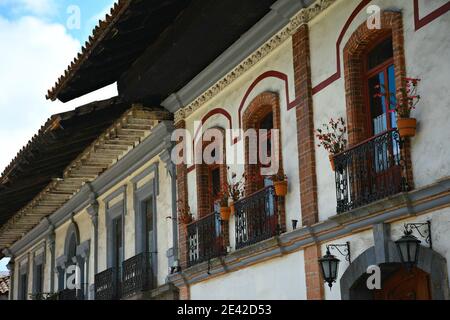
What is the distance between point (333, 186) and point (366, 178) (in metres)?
0.99

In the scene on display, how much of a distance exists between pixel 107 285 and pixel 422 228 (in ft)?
39.5

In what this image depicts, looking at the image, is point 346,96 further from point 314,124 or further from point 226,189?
point 226,189

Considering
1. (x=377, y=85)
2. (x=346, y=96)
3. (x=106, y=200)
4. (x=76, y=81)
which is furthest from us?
(x=106, y=200)

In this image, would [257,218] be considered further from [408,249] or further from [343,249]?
[408,249]

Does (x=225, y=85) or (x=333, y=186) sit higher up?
(x=225, y=85)

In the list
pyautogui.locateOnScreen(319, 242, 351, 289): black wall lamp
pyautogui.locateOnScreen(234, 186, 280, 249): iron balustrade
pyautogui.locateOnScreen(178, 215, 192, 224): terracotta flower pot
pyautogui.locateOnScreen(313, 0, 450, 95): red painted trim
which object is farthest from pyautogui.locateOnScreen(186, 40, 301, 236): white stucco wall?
pyautogui.locateOnScreen(178, 215, 192, 224): terracotta flower pot

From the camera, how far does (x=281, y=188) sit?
14.5 m

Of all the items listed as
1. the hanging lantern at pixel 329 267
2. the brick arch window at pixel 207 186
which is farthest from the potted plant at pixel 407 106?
the brick arch window at pixel 207 186

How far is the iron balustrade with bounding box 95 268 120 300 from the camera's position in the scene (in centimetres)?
2170

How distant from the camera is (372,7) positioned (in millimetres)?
12602

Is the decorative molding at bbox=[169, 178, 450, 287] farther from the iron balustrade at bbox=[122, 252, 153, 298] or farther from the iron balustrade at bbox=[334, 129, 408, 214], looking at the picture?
the iron balustrade at bbox=[122, 252, 153, 298]
